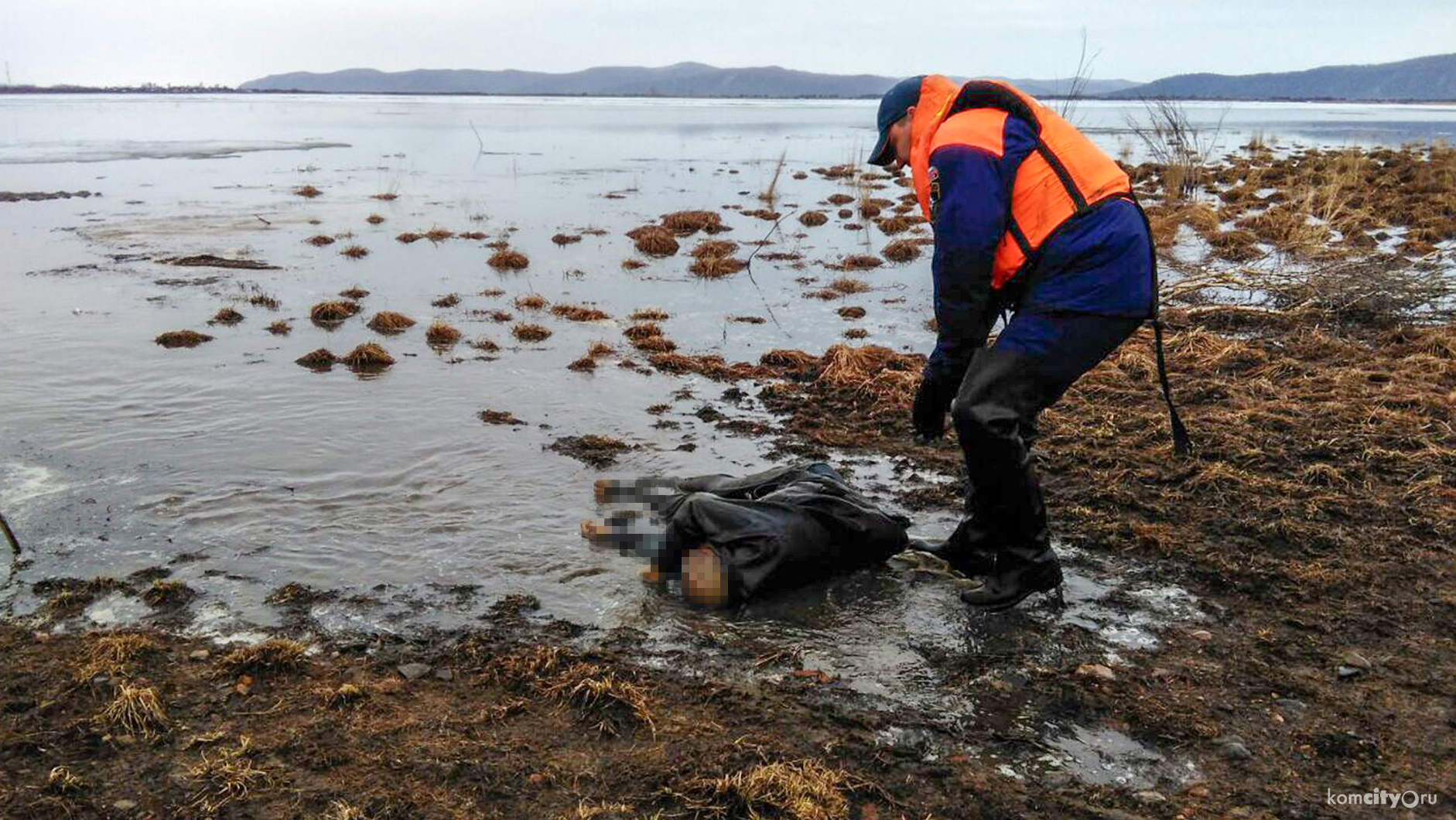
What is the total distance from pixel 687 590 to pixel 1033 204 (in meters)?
2.14

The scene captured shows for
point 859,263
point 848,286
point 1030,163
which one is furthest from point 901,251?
point 1030,163

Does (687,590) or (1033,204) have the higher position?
(1033,204)

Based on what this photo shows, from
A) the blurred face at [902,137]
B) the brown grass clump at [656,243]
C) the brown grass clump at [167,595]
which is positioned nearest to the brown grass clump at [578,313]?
the brown grass clump at [656,243]

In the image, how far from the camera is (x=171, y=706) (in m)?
3.35

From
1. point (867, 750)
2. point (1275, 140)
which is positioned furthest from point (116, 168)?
point (1275, 140)

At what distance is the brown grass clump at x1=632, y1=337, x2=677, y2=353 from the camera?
8570 millimetres

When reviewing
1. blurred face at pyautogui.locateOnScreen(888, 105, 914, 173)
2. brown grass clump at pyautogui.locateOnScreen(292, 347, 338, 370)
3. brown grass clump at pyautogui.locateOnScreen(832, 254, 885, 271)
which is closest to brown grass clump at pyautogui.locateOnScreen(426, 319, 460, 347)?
brown grass clump at pyautogui.locateOnScreen(292, 347, 338, 370)

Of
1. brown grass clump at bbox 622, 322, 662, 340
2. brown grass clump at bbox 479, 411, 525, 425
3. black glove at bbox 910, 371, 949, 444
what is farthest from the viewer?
brown grass clump at bbox 622, 322, 662, 340

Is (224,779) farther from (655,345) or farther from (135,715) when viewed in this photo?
(655,345)

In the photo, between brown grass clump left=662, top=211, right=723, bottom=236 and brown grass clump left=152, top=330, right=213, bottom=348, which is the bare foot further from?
brown grass clump left=662, top=211, right=723, bottom=236

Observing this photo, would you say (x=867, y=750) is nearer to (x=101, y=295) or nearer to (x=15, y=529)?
(x=15, y=529)

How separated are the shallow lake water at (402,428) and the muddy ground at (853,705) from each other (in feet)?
0.73

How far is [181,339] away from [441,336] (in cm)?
230

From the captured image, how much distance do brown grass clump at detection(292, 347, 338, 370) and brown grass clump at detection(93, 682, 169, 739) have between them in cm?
509
